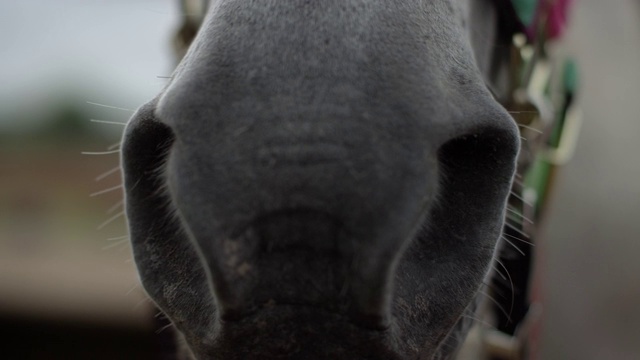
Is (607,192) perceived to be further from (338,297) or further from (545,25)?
(338,297)

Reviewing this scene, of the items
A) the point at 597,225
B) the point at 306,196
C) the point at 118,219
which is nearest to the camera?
the point at 306,196

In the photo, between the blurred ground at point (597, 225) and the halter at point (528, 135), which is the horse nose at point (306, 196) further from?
the blurred ground at point (597, 225)

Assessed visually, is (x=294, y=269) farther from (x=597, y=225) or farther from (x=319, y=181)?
(x=597, y=225)

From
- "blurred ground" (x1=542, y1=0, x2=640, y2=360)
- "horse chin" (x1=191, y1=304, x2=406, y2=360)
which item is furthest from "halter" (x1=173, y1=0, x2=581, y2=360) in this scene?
"horse chin" (x1=191, y1=304, x2=406, y2=360)

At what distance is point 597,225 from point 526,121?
58cm

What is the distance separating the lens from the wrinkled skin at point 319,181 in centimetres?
62

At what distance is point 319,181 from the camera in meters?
0.61

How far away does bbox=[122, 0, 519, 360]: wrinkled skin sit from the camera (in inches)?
24.3

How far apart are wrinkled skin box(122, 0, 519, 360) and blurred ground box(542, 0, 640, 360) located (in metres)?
0.93

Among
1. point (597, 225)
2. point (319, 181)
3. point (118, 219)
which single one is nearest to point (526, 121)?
point (597, 225)

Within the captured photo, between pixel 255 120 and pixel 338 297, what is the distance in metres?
0.19

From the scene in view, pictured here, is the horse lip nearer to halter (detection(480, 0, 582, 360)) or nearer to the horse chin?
the horse chin

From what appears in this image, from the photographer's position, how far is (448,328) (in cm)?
79

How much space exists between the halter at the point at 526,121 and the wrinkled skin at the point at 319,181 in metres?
0.38
